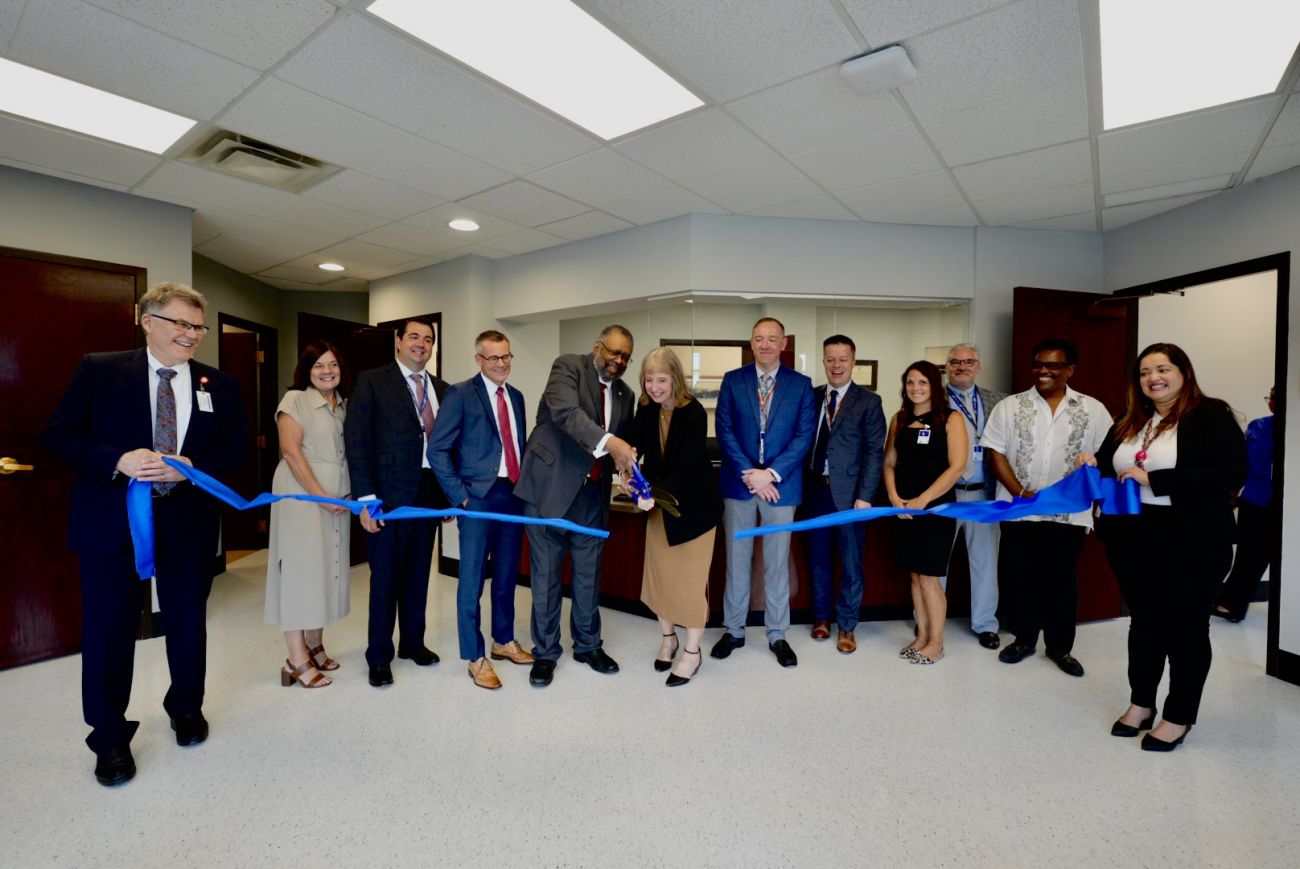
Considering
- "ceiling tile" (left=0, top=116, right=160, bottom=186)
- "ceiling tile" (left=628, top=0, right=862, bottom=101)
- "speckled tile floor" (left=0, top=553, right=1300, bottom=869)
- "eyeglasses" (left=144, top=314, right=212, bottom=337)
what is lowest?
"speckled tile floor" (left=0, top=553, right=1300, bottom=869)

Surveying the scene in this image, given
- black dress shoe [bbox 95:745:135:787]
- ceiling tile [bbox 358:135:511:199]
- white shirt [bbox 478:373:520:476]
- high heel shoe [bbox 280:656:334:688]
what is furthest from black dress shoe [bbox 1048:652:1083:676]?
black dress shoe [bbox 95:745:135:787]

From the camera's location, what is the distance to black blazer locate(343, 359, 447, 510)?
297 centimetres

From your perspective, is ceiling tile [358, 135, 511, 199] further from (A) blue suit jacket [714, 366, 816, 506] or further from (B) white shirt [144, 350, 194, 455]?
(A) blue suit jacket [714, 366, 816, 506]

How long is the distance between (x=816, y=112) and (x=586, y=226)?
2.18 metres

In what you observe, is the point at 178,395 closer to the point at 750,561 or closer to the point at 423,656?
the point at 423,656

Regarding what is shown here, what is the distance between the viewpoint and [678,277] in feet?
14.7

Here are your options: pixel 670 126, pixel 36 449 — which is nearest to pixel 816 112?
pixel 670 126

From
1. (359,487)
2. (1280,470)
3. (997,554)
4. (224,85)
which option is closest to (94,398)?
(359,487)

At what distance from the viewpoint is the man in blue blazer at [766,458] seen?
10.9 feet

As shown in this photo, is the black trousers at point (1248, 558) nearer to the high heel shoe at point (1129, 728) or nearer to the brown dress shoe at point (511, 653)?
the high heel shoe at point (1129, 728)

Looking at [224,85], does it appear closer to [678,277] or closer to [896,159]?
[678,277]

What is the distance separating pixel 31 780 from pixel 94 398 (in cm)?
139

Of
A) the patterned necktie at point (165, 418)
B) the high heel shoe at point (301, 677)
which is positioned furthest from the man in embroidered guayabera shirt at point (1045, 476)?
the patterned necktie at point (165, 418)

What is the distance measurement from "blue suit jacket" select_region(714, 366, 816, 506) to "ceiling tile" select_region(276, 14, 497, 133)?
1854 millimetres
